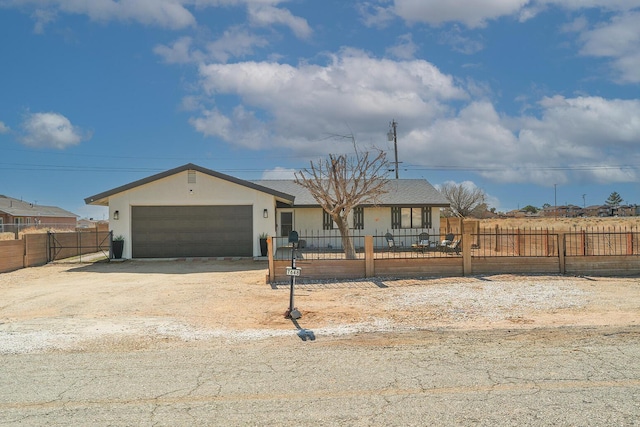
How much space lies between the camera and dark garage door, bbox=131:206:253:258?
2120 centimetres

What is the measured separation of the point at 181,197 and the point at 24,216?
41060mm

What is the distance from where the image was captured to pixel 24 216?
53.7 meters

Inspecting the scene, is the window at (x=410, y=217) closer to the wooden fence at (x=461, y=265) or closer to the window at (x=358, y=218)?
the window at (x=358, y=218)

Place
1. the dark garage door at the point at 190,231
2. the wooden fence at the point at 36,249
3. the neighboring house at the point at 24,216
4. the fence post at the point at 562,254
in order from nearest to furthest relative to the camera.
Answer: the fence post at the point at 562,254
the wooden fence at the point at 36,249
the dark garage door at the point at 190,231
the neighboring house at the point at 24,216

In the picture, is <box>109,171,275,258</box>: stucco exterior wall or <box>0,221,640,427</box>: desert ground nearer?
<box>0,221,640,427</box>: desert ground

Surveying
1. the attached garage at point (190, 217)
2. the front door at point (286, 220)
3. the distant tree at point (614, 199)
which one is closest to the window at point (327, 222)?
the front door at point (286, 220)

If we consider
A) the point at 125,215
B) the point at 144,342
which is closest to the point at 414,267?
the point at 144,342

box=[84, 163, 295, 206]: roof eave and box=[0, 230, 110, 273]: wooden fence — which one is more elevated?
box=[84, 163, 295, 206]: roof eave

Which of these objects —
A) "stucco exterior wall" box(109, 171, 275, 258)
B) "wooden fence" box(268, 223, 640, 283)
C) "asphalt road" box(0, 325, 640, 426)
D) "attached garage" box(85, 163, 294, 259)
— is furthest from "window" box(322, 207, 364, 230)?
"asphalt road" box(0, 325, 640, 426)

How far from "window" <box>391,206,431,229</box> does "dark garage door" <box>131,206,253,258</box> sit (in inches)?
375

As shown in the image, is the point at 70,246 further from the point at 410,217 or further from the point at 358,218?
the point at 410,217

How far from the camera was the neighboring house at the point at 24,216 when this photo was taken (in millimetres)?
49631

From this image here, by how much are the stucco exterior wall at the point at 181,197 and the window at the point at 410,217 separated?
362 inches

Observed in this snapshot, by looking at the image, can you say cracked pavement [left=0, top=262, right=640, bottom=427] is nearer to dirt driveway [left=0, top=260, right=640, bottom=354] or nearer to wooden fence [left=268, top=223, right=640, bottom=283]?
dirt driveway [left=0, top=260, right=640, bottom=354]
